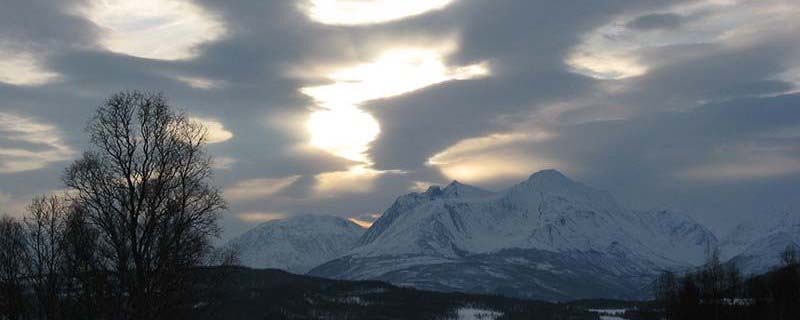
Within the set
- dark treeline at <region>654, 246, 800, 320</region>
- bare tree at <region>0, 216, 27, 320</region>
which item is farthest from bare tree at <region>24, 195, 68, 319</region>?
dark treeline at <region>654, 246, 800, 320</region>

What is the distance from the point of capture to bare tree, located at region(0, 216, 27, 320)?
47.4 meters

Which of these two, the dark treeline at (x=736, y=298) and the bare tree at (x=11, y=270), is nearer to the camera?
the bare tree at (x=11, y=270)

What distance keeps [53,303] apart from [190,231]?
14531 millimetres

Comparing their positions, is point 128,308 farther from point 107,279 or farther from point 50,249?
point 50,249

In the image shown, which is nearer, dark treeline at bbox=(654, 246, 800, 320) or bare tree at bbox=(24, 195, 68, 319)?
bare tree at bbox=(24, 195, 68, 319)

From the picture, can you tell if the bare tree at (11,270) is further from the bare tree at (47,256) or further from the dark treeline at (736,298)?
the dark treeline at (736,298)

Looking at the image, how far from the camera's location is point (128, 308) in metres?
32.1

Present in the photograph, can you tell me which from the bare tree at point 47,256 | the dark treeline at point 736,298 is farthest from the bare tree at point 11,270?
the dark treeline at point 736,298

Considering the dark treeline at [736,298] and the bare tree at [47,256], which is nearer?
the bare tree at [47,256]

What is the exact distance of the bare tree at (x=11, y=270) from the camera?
4744 cm

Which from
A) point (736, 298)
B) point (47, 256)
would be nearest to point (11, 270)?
point (47, 256)

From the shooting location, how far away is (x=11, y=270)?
52.3 m

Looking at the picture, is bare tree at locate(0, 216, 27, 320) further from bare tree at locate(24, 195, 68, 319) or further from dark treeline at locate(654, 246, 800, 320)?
dark treeline at locate(654, 246, 800, 320)

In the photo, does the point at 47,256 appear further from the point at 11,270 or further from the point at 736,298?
the point at 736,298
